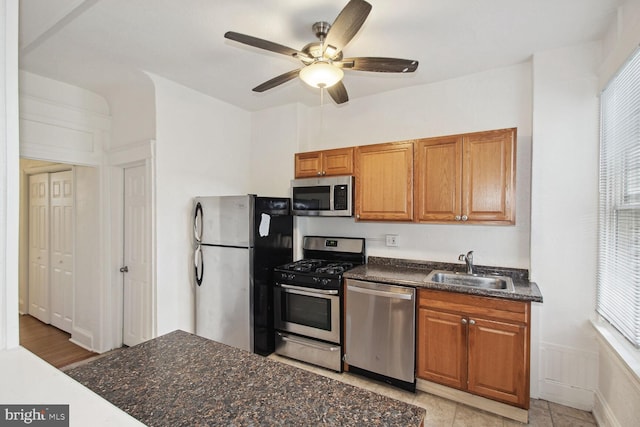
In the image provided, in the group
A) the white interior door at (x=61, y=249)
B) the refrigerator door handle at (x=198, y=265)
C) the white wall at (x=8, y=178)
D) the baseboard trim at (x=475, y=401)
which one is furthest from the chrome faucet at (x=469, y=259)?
the white interior door at (x=61, y=249)

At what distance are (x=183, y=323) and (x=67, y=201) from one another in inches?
85.4

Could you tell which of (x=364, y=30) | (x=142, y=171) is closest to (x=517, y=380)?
(x=364, y=30)

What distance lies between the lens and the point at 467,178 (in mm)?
2549

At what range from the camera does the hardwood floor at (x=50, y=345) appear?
3219mm

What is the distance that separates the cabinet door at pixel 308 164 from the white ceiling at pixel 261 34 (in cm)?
88

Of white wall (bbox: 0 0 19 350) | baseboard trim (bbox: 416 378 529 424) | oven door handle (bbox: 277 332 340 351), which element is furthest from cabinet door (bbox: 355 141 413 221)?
white wall (bbox: 0 0 19 350)

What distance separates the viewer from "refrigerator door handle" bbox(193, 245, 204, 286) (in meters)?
3.19

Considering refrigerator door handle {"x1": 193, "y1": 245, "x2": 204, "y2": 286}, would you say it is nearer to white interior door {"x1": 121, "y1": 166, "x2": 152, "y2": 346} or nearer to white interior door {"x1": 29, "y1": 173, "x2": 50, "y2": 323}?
white interior door {"x1": 121, "y1": 166, "x2": 152, "y2": 346}

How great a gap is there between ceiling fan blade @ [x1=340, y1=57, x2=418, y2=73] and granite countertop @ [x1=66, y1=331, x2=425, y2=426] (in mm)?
1730

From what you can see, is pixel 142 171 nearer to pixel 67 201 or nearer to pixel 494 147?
pixel 67 201

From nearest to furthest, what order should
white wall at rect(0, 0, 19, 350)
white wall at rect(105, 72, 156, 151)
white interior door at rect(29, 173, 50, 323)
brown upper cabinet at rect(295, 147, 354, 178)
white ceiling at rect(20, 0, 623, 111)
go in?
white wall at rect(0, 0, 19, 350) → white ceiling at rect(20, 0, 623, 111) → white wall at rect(105, 72, 156, 151) → brown upper cabinet at rect(295, 147, 354, 178) → white interior door at rect(29, 173, 50, 323)

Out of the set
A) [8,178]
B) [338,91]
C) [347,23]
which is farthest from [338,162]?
[8,178]

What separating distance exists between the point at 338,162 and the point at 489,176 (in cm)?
141

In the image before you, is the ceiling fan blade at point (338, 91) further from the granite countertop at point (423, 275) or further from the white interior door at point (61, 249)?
the white interior door at point (61, 249)
